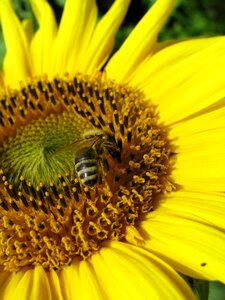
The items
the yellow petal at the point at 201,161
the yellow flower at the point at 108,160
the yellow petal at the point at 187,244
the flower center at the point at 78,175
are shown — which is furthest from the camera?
the yellow petal at the point at 201,161

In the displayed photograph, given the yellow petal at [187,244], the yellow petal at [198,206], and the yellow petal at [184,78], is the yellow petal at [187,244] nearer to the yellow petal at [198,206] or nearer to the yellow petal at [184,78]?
the yellow petal at [198,206]

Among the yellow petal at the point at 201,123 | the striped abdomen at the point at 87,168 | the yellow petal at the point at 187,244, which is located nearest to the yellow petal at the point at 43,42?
the yellow petal at the point at 201,123

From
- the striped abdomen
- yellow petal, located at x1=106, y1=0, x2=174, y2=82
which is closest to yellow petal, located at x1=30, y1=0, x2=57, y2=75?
yellow petal, located at x1=106, y1=0, x2=174, y2=82

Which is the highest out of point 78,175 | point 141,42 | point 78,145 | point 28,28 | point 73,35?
point 28,28

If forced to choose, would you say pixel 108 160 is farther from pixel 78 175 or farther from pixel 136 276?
pixel 136 276

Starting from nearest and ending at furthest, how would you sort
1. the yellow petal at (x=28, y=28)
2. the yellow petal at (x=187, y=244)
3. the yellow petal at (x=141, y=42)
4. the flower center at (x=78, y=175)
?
the yellow petal at (x=187, y=244), the flower center at (x=78, y=175), the yellow petal at (x=141, y=42), the yellow petal at (x=28, y=28)

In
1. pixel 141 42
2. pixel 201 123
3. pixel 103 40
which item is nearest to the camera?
pixel 201 123

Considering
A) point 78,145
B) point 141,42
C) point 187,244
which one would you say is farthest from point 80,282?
point 141,42

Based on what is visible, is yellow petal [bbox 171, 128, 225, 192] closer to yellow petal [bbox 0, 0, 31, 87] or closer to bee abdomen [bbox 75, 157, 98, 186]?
bee abdomen [bbox 75, 157, 98, 186]
